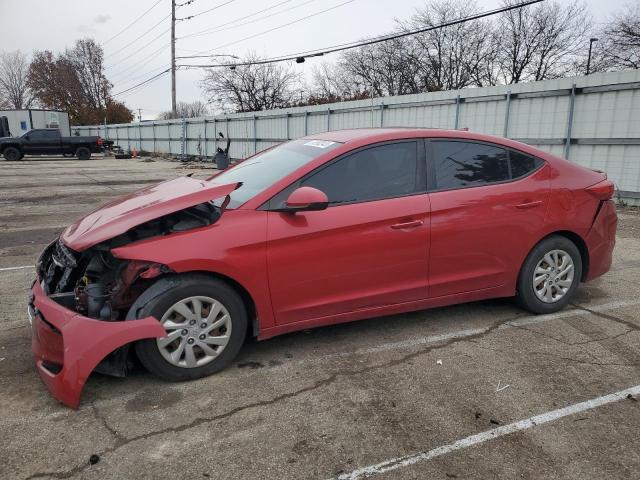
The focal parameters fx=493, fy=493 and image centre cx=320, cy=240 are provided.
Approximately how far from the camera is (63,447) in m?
2.53

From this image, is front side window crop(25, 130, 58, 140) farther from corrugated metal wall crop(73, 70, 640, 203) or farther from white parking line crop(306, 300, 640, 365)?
white parking line crop(306, 300, 640, 365)

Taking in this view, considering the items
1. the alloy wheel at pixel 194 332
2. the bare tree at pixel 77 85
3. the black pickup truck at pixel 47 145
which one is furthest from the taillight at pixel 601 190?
the bare tree at pixel 77 85

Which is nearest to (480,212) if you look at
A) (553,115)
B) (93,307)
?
(93,307)

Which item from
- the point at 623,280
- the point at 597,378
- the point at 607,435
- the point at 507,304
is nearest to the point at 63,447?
the point at 607,435

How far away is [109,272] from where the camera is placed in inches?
124

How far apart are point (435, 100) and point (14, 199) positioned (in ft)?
36.9

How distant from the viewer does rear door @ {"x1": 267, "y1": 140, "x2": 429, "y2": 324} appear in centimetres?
329

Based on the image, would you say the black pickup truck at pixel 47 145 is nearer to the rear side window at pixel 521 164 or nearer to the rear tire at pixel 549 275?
the rear side window at pixel 521 164

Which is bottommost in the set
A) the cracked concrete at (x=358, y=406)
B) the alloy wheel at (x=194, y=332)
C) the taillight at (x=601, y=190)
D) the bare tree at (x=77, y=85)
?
the cracked concrete at (x=358, y=406)

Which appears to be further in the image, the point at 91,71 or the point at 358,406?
the point at 91,71

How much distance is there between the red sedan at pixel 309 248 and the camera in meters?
3.00

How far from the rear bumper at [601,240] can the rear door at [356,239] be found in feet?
5.68

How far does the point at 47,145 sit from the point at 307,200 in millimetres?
30741

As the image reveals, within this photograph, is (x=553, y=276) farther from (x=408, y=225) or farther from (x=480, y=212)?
(x=408, y=225)
